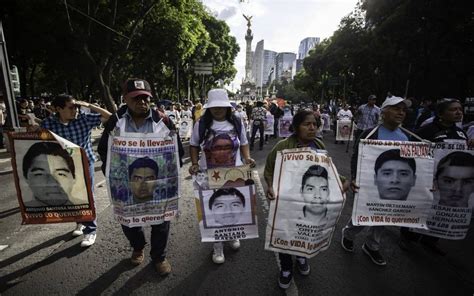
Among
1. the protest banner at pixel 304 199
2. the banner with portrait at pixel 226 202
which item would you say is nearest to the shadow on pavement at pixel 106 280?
the banner with portrait at pixel 226 202

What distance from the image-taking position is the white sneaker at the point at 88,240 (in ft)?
12.1

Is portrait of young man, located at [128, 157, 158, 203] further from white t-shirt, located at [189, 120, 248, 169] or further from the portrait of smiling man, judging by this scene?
the portrait of smiling man

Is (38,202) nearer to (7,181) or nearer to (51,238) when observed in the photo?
(51,238)

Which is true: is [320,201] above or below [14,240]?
above

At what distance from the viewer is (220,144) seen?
3.32 metres

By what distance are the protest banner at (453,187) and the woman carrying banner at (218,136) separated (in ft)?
6.82

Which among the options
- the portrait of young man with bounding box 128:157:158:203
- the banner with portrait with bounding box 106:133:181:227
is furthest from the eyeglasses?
the portrait of young man with bounding box 128:157:158:203

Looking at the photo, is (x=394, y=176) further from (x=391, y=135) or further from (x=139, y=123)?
(x=139, y=123)

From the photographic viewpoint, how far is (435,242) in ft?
12.5

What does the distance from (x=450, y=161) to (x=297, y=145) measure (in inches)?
70.6

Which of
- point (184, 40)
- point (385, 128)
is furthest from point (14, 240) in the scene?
point (184, 40)

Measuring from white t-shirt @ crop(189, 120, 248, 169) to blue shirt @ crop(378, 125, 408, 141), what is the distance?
1.51m

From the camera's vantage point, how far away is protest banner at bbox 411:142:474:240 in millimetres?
3252

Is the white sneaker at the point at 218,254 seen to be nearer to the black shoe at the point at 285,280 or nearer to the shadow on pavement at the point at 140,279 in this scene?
the shadow on pavement at the point at 140,279
